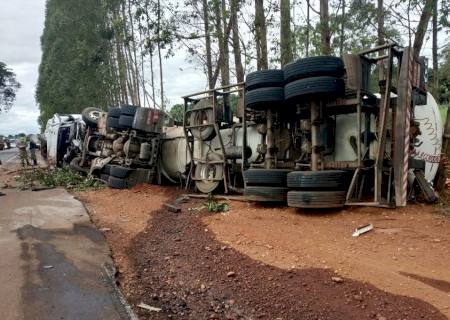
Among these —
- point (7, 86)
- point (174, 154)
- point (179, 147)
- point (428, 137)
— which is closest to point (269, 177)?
point (428, 137)

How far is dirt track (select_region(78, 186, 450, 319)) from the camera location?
353cm

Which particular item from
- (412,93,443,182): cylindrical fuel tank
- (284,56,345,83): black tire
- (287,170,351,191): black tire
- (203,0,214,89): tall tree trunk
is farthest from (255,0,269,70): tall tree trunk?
(287,170,351,191): black tire

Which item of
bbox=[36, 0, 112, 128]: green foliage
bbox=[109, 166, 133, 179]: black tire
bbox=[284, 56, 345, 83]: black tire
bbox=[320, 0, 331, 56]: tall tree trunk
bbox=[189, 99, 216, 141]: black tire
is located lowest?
bbox=[109, 166, 133, 179]: black tire

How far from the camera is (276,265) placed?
4398 mm

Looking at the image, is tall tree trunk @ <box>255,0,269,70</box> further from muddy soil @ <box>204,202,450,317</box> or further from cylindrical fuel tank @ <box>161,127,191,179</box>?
muddy soil @ <box>204,202,450,317</box>

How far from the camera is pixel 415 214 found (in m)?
5.65

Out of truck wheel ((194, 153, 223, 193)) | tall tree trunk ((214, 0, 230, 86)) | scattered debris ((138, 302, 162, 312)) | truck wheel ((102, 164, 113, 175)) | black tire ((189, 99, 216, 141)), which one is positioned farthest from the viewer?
tall tree trunk ((214, 0, 230, 86))

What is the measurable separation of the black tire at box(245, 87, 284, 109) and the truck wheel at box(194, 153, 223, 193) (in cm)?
191

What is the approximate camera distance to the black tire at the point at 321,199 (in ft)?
19.6

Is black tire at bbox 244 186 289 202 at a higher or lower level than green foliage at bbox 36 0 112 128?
lower

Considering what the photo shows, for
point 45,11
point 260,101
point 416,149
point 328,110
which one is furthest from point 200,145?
point 45,11

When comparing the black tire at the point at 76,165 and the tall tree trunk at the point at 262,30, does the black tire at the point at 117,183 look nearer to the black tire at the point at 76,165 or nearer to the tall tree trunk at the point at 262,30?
the black tire at the point at 76,165

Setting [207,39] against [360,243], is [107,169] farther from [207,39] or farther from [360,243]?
[360,243]

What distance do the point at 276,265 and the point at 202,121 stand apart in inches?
203
